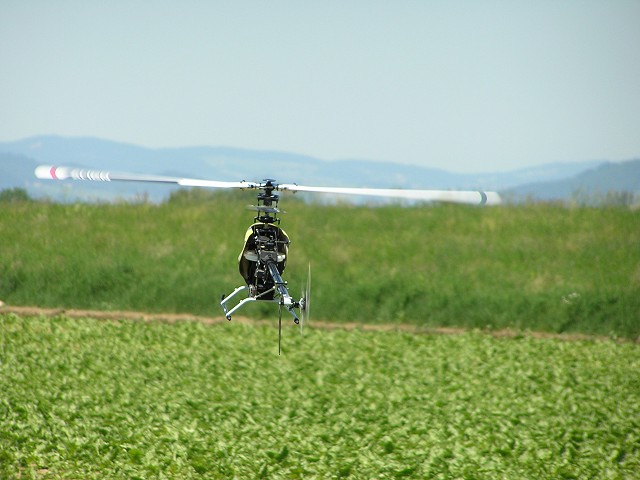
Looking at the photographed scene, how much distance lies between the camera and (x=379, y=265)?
2650 cm

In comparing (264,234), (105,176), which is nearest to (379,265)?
(264,234)

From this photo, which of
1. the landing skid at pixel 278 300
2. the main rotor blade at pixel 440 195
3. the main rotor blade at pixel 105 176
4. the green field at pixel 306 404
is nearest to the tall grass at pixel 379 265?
the green field at pixel 306 404

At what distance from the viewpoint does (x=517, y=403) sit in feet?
56.3

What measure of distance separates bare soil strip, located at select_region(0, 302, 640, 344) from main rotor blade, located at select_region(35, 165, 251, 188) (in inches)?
844

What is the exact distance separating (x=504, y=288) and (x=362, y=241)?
425cm

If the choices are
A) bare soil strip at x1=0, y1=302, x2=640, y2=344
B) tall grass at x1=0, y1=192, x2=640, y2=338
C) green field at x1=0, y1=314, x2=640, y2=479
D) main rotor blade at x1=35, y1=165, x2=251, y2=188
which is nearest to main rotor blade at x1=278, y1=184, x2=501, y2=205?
main rotor blade at x1=35, y1=165, x2=251, y2=188

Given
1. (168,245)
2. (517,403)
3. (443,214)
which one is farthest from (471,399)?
(443,214)

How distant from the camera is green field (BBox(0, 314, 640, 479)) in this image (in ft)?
43.1

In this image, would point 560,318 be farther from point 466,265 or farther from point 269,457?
point 269,457

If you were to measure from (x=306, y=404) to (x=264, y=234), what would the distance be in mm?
13825

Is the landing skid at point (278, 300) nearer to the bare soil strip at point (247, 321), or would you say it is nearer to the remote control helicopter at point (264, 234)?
the remote control helicopter at point (264, 234)

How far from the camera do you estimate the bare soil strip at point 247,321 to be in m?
24.3

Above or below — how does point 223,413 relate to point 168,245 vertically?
below

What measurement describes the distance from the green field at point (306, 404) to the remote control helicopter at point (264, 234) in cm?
1005
